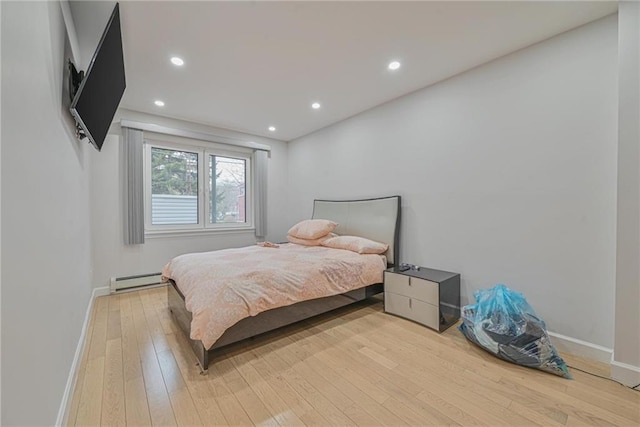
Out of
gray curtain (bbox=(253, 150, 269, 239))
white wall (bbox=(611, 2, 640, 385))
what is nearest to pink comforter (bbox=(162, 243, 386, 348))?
gray curtain (bbox=(253, 150, 269, 239))

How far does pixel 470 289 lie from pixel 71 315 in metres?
3.31

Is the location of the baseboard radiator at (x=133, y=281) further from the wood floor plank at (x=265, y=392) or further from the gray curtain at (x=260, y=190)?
the wood floor plank at (x=265, y=392)

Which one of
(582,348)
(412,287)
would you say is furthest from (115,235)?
(582,348)

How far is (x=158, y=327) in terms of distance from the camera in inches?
99.3

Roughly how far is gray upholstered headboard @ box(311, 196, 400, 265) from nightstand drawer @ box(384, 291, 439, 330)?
523mm

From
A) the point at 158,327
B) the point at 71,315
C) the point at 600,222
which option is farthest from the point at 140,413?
the point at 600,222

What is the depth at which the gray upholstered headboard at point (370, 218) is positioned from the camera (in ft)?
10.5

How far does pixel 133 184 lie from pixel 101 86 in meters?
2.02

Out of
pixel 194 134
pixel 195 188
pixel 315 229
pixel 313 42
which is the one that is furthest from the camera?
pixel 195 188

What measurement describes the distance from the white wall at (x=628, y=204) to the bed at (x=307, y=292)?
5.95ft

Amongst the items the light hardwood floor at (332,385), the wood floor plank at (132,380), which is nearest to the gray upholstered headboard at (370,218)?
the light hardwood floor at (332,385)

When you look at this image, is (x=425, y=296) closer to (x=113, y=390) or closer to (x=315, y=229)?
(x=315, y=229)

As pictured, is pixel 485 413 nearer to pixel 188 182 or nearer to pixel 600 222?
pixel 600 222

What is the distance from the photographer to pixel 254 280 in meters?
2.09
